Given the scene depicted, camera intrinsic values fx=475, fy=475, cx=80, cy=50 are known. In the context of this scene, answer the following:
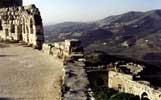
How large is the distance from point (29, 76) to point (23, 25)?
13424 mm

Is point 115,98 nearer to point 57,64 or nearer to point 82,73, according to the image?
point 57,64

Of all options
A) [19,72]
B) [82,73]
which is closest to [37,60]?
[19,72]

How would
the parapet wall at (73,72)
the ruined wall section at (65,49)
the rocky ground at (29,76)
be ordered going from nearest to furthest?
the parapet wall at (73,72)
the rocky ground at (29,76)
the ruined wall section at (65,49)

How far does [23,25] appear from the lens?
1166 inches

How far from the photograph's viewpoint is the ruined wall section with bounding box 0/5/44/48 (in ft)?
91.4

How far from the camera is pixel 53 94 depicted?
1368 centimetres

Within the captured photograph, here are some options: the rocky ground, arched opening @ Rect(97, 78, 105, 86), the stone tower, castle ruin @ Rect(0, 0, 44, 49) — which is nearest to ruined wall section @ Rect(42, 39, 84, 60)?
the rocky ground

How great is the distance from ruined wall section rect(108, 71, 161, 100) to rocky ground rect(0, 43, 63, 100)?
40.9m

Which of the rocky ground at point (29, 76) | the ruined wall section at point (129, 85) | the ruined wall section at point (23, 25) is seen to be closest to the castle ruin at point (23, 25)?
the ruined wall section at point (23, 25)

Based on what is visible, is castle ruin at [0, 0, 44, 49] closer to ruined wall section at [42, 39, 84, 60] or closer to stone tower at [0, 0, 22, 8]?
ruined wall section at [42, 39, 84, 60]

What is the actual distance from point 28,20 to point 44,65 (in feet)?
31.6

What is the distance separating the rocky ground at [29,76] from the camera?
1368 centimetres

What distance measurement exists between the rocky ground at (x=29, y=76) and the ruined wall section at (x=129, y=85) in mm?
40937

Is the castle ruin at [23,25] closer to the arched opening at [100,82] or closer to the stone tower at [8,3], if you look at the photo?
the stone tower at [8,3]
